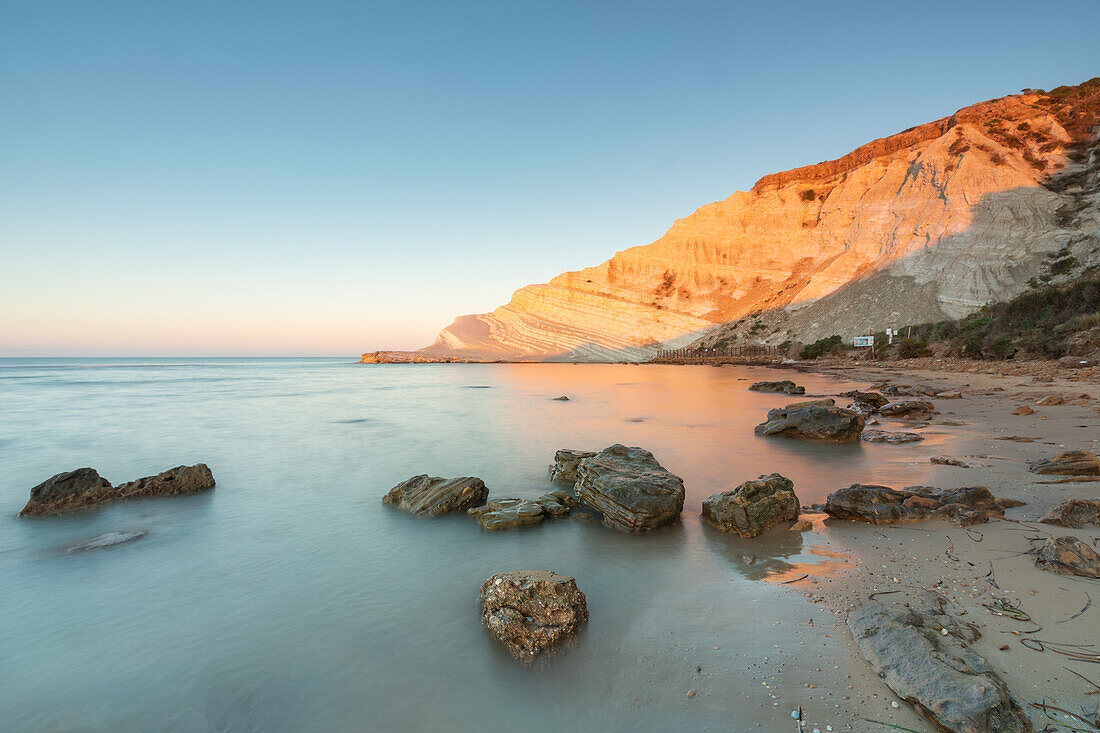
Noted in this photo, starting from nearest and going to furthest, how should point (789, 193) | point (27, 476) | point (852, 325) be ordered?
point (27, 476), point (852, 325), point (789, 193)

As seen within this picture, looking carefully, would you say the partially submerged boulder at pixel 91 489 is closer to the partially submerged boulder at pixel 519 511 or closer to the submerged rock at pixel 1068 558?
the partially submerged boulder at pixel 519 511

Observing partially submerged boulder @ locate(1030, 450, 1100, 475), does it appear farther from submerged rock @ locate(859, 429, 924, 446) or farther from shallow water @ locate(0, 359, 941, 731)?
submerged rock @ locate(859, 429, 924, 446)

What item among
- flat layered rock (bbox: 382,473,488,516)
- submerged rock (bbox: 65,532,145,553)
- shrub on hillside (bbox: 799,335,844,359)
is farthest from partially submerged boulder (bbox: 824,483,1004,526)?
shrub on hillside (bbox: 799,335,844,359)

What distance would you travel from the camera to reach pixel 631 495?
533 cm

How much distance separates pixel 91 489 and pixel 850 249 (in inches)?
2460

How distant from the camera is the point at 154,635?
11.9 feet

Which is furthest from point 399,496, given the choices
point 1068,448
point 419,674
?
point 1068,448

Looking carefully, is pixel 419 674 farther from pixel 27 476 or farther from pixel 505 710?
pixel 27 476

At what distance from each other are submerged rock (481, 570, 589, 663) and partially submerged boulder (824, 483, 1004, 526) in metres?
3.29

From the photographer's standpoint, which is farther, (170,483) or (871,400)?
(871,400)

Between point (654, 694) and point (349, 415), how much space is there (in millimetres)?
16194

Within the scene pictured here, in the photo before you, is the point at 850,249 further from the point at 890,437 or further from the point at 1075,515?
the point at 1075,515

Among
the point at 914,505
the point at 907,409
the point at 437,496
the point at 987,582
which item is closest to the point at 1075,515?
the point at 914,505

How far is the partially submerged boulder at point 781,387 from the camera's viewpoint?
1928cm
